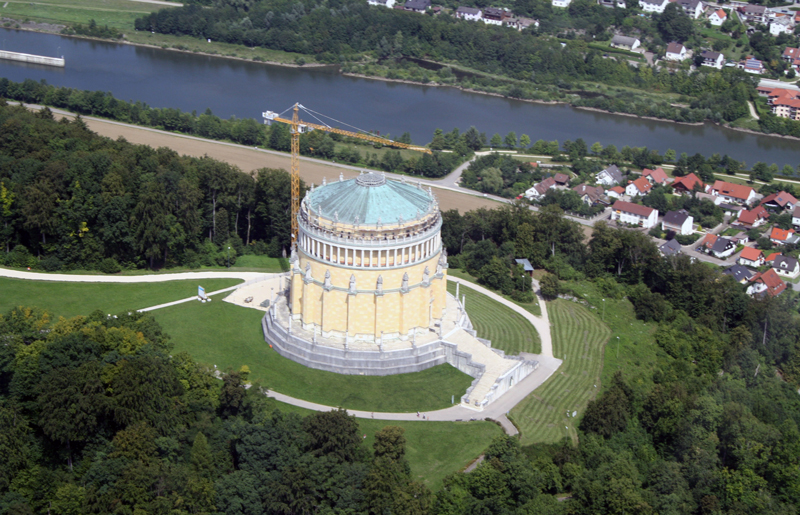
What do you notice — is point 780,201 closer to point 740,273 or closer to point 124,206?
point 740,273

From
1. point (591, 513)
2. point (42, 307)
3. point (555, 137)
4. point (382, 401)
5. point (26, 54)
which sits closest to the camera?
point (591, 513)

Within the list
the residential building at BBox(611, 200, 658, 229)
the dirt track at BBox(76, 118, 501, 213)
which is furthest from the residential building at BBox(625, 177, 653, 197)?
the dirt track at BBox(76, 118, 501, 213)

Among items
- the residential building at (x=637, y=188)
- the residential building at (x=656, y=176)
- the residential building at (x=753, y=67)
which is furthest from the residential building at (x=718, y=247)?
the residential building at (x=753, y=67)

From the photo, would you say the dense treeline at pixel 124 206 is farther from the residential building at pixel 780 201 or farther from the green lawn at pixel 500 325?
the residential building at pixel 780 201

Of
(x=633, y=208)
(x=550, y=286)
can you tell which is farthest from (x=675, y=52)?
(x=550, y=286)

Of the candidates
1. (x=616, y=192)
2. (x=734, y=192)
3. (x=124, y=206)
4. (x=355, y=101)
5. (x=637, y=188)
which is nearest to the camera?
(x=124, y=206)

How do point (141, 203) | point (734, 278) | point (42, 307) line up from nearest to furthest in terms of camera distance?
point (42, 307) < point (141, 203) < point (734, 278)

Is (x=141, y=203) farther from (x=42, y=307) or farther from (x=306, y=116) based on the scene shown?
(x=306, y=116)

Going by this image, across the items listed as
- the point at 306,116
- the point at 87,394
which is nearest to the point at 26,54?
the point at 306,116

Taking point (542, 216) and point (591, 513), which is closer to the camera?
point (591, 513)
